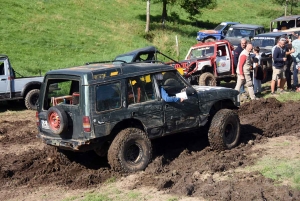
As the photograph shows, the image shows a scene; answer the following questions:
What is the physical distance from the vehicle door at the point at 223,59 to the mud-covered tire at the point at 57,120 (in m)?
10.1

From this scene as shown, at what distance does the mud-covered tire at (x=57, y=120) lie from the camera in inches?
287

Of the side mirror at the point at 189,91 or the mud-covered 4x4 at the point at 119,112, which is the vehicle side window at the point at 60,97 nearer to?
the mud-covered 4x4 at the point at 119,112

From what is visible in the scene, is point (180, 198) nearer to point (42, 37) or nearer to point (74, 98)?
point (74, 98)

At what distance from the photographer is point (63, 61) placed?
22.2 m

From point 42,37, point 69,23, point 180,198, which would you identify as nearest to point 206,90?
point 180,198

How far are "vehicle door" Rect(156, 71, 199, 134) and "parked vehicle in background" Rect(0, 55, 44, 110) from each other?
7.60 m

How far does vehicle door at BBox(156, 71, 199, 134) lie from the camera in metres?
8.18

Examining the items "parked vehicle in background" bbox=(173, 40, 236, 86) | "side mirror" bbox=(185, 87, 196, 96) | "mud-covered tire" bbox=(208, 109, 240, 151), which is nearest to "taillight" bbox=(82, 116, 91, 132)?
"side mirror" bbox=(185, 87, 196, 96)

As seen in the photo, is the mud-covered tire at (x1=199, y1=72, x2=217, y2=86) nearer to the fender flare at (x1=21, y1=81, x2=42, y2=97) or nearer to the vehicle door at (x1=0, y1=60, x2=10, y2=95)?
the fender flare at (x1=21, y1=81, x2=42, y2=97)

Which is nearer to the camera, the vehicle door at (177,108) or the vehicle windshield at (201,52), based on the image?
the vehicle door at (177,108)

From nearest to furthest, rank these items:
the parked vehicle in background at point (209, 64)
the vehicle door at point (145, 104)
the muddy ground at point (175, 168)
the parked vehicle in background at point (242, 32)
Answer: the muddy ground at point (175, 168), the vehicle door at point (145, 104), the parked vehicle in background at point (209, 64), the parked vehicle in background at point (242, 32)

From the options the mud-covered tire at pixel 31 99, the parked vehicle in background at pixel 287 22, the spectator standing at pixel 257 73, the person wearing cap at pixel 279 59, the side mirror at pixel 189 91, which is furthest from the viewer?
the parked vehicle in background at pixel 287 22

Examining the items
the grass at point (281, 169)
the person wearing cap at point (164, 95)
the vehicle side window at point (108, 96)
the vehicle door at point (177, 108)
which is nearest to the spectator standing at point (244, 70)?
the vehicle door at point (177, 108)

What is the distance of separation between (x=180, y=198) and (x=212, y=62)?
34.7 feet
